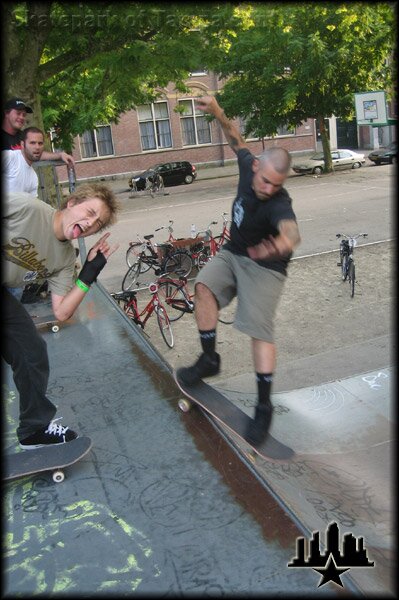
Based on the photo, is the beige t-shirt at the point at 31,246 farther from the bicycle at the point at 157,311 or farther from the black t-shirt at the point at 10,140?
the bicycle at the point at 157,311

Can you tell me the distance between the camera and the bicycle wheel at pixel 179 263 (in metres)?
12.0

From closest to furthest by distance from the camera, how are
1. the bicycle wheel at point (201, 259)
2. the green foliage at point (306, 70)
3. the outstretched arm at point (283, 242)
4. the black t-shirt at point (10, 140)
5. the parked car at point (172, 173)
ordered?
the outstretched arm at point (283, 242)
the black t-shirt at point (10, 140)
the bicycle wheel at point (201, 259)
the green foliage at point (306, 70)
the parked car at point (172, 173)

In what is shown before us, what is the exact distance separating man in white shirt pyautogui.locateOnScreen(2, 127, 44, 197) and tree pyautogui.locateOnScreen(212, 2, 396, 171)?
19552 millimetres

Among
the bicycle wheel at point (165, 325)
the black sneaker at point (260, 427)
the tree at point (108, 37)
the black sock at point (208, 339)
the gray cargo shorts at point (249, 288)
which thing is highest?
the tree at point (108, 37)

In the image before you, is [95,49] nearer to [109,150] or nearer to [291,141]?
[109,150]

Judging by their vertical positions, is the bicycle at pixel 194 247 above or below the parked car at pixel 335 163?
below

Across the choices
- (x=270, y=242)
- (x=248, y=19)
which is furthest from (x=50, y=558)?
(x=248, y=19)

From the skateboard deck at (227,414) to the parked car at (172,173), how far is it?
2630cm

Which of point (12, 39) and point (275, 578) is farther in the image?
point (12, 39)

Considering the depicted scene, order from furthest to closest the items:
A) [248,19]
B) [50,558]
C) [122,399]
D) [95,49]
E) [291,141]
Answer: [291,141], [248,19], [95,49], [122,399], [50,558]

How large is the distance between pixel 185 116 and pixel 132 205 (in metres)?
14.0

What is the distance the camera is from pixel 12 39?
876cm

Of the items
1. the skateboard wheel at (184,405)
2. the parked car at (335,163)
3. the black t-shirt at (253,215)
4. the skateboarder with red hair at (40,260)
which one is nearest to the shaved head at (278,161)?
the black t-shirt at (253,215)

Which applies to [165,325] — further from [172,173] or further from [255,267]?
[172,173]
